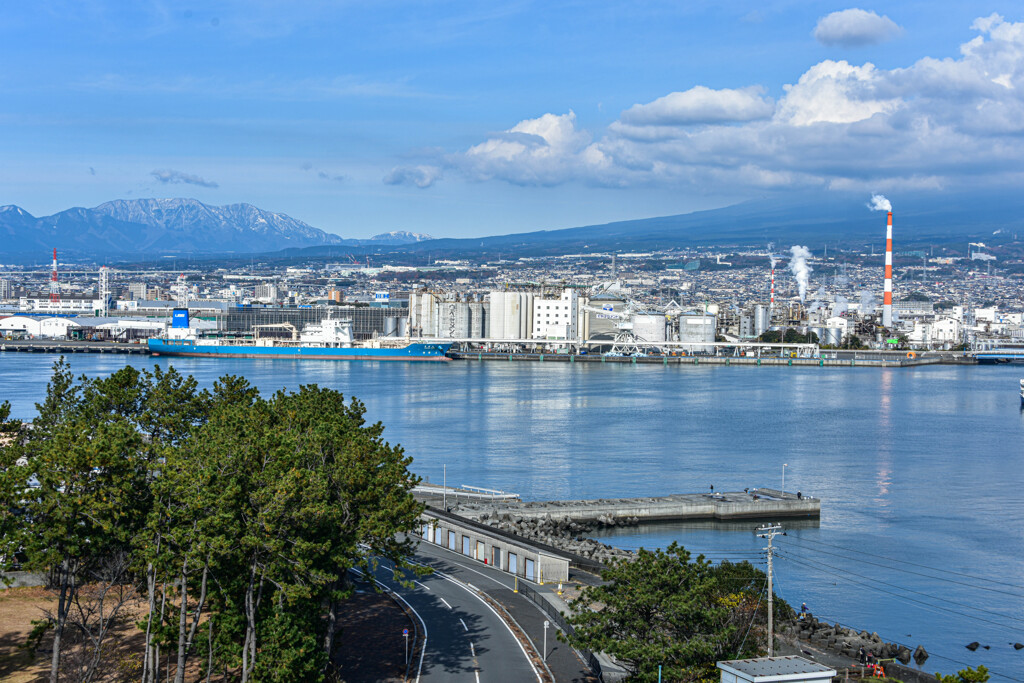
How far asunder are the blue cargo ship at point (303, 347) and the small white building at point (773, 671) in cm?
3648

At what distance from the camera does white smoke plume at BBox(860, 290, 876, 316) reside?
65.2m

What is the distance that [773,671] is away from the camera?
4.35 metres

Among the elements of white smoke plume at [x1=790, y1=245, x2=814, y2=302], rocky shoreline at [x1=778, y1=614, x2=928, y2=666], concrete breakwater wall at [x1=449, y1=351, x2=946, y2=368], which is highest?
white smoke plume at [x1=790, y1=245, x2=814, y2=302]

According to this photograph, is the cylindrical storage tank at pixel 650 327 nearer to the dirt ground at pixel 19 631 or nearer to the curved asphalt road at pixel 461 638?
the curved asphalt road at pixel 461 638

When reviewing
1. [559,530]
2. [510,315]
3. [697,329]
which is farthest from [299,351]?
[559,530]

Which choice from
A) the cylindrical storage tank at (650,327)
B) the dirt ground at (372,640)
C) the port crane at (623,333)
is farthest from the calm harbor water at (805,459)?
the cylindrical storage tank at (650,327)

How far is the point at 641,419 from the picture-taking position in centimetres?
1992

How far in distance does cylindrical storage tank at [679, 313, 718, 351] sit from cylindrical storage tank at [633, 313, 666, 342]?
1115 millimetres

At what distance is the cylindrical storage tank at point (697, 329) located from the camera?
44.9 metres

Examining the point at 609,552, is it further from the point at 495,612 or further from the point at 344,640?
the point at 344,640

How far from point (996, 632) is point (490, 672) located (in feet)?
14.0

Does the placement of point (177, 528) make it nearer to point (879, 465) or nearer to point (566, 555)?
point (566, 555)

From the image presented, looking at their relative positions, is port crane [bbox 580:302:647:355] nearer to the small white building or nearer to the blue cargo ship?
the blue cargo ship

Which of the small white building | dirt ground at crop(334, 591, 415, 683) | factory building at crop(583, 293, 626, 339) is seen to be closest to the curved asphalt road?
dirt ground at crop(334, 591, 415, 683)
